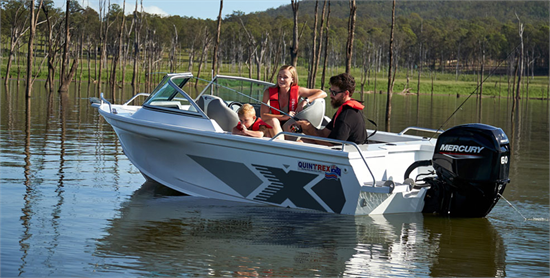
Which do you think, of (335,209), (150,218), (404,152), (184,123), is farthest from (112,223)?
(404,152)

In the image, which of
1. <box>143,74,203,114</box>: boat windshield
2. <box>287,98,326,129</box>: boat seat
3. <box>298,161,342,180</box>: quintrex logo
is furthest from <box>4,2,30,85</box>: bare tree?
<box>298,161,342,180</box>: quintrex logo

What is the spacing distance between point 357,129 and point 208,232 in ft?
6.89

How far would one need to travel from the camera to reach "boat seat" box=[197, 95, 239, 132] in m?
7.50

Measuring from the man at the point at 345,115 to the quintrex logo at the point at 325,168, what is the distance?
0.52 m

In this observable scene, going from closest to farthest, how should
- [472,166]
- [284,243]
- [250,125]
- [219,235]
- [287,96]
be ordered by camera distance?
1. [284,243]
2. [219,235]
3. [472,166]
4. [250,125]
5. [287,96]

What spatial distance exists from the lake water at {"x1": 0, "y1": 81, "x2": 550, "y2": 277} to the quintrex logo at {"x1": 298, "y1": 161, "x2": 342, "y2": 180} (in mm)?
531

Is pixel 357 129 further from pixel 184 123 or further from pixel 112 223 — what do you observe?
pixel 112 223

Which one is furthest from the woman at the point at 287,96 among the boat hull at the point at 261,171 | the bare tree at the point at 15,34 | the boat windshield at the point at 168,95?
the bare tree at the point at 15,34

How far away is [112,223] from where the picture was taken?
20.9 feet

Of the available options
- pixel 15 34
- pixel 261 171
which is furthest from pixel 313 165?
pixel 15 34

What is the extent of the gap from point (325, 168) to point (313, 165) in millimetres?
147

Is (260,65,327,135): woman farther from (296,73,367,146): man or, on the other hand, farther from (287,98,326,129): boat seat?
(296,73,367,146): man

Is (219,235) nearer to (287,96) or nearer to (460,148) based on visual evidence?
(287,96)

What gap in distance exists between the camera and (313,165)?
258 inches
